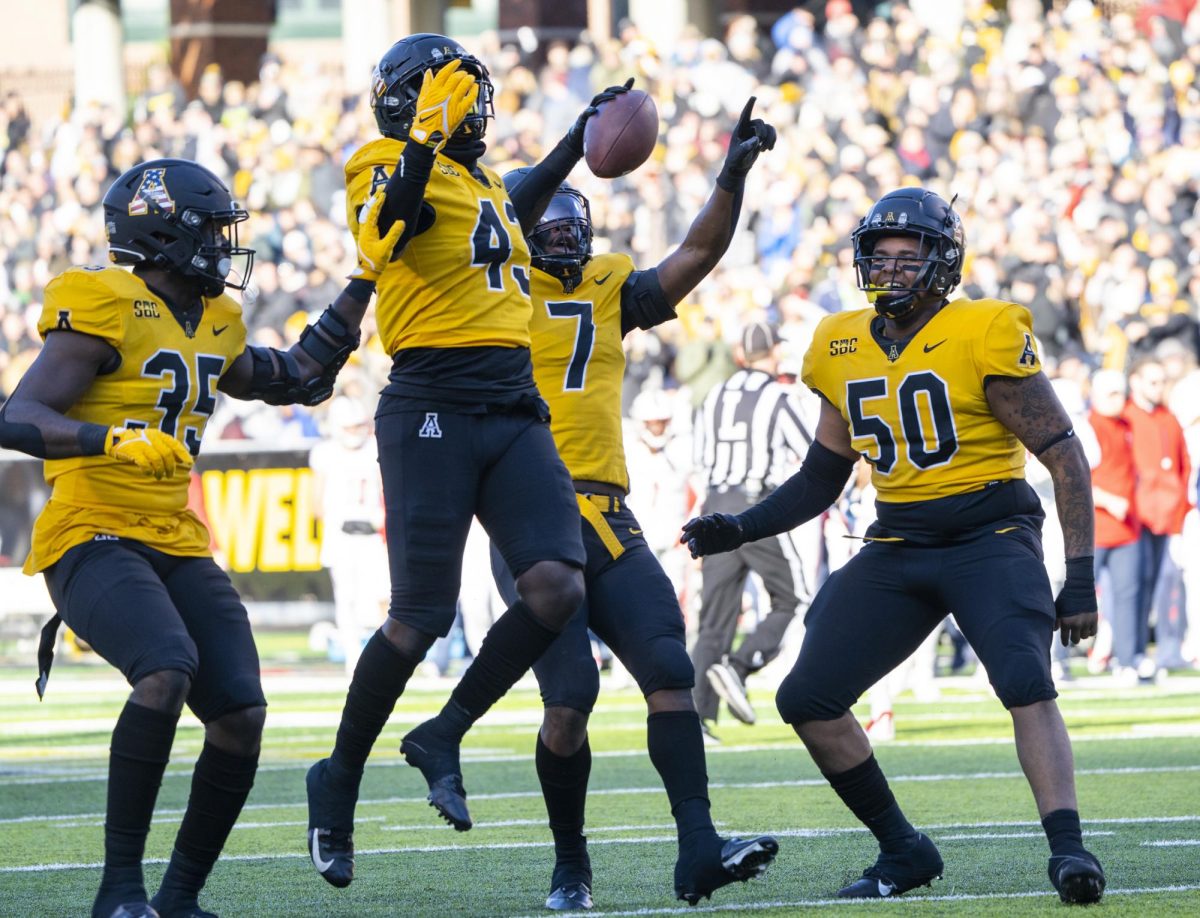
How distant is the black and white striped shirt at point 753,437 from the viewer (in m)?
11.6

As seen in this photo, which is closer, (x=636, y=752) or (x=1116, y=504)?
(x=636, y=752)

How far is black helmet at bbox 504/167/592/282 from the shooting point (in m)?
6.57

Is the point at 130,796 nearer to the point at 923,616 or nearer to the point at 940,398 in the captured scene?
the point at 923,616

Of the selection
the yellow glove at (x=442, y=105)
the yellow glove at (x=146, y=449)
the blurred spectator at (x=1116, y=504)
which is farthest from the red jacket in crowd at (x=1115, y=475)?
the yellow glove at (x=146, y=449)

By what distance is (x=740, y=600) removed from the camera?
1148 centimetres

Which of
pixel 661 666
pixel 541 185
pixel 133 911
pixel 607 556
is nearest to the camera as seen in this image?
pixel 133 911

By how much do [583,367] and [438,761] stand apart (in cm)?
130

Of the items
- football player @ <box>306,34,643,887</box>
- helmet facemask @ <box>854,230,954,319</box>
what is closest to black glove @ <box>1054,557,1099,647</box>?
helmet facemask @ <box>854,230,954,319</box>

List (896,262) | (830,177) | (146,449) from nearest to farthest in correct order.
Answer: (146,449)
(896,262)
(830,177)

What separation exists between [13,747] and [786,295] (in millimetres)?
7906

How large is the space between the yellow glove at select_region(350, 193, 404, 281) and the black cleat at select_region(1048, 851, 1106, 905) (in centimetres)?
220

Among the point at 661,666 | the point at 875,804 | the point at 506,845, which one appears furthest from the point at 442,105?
the point at 506,845

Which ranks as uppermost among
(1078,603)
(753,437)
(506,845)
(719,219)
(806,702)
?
(719,219)

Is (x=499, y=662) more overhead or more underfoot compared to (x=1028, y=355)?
more underfoot
